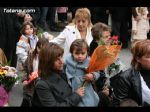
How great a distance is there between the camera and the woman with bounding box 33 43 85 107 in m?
4.30

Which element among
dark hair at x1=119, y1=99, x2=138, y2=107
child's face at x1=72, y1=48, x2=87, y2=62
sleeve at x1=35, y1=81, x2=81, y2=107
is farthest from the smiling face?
sleeve at x1=35, y1=81, x2=81, y2=107

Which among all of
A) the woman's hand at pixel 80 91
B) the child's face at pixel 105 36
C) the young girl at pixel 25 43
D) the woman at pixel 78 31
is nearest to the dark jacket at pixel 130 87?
the woman's hand at pixel 80 91

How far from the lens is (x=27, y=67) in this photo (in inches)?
263

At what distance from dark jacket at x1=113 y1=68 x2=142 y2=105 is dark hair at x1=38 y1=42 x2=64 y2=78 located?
0.63 metres

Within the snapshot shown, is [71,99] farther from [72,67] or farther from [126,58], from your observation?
[126,58]

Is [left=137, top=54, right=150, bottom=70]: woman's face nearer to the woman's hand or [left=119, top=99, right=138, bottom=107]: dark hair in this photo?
[left=119, top=99, right=138, bottom=107]: dark hair

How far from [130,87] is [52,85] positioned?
27.7 inches

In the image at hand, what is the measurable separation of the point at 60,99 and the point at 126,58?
516 centimetres

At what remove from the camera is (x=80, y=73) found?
484 cm

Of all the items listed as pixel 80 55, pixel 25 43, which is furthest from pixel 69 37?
pixel 80 55

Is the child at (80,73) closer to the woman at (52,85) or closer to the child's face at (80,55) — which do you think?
the child's face at (80,55)

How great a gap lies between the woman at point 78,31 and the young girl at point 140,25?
3849 millimetres

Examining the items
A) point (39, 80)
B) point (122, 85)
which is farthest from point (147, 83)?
point (39, 80)
